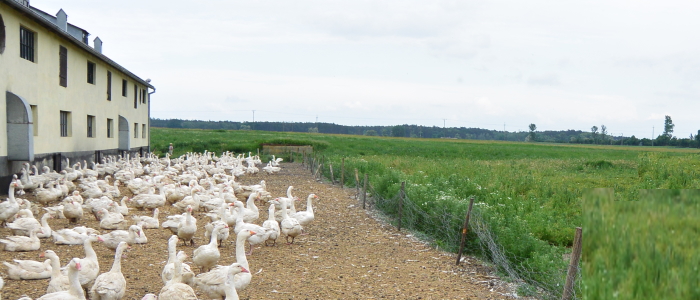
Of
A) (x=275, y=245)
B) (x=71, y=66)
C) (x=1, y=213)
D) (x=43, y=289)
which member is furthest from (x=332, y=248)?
(x=71, y=66)

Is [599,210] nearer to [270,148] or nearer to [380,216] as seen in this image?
[380,216]

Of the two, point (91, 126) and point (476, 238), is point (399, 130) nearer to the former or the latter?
point (91, 126)

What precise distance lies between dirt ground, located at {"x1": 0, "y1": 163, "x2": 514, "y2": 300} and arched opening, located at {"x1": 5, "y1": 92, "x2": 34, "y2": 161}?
236 inches

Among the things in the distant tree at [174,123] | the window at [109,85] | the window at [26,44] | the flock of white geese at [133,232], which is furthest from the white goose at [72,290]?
the distant tree at [174,123]

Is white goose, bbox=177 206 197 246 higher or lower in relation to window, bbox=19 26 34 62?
lower

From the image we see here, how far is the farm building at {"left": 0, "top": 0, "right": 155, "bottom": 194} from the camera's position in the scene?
18.6 m

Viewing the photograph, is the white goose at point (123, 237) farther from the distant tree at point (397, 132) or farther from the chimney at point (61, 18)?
the distant tree at point (397, 132)

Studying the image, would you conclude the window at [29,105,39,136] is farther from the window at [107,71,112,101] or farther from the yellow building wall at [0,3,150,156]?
the window at [107,71,112,101]

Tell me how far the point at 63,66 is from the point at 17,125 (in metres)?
6.31

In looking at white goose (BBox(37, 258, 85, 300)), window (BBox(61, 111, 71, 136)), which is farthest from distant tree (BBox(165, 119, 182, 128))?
white goose (BBox(37, 258, 85, 300))

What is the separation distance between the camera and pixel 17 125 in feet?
60.8

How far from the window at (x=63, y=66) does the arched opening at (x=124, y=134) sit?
10.4 meters

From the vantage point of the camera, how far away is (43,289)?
8.37 meters

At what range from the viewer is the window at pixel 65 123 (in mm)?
24547
